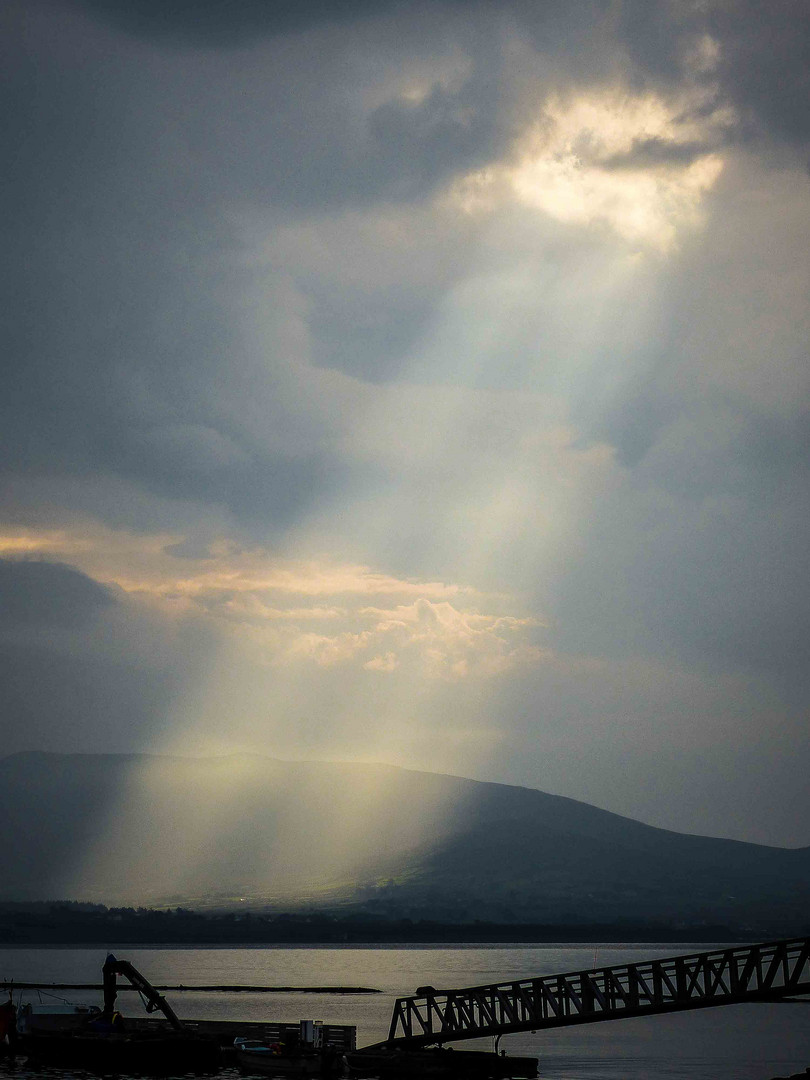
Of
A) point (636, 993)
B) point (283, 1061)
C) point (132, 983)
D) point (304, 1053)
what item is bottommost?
point (283, 1061)

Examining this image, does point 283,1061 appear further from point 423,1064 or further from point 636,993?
point 636,993

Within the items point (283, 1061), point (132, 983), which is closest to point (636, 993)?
point (283, 1061)

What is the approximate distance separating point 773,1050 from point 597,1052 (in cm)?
1627

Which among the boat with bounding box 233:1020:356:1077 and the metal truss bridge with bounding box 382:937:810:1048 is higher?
the metal truss bridge with bounding box 382:937:810:1048

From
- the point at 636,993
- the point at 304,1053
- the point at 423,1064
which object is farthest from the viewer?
the point at 304,1053

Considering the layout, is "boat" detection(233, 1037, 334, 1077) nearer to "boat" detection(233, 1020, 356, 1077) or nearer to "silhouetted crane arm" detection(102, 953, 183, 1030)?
"boat" detection(233, 1020, 356, 1077)

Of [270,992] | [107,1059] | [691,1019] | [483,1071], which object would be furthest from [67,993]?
[483,1071]

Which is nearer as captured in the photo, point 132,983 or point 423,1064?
point 423,1064

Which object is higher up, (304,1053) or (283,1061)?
(304,1053)

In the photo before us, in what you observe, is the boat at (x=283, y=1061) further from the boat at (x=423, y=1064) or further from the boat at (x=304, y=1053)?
the boat at (x=423, y=1064)

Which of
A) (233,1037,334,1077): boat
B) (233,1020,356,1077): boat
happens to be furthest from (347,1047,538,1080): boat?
(233,1037,334,1077): boat

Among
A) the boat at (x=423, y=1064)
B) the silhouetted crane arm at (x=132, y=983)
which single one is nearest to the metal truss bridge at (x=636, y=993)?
the boat at (x=423, y=1064)

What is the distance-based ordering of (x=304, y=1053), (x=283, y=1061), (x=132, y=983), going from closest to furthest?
(x=283, y=1061)
(x=304, y=1053)
(x=132, y=983)

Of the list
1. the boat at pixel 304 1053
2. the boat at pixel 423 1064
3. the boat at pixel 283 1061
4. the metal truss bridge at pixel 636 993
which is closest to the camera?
the metal truss bridge at pixel 636 993
